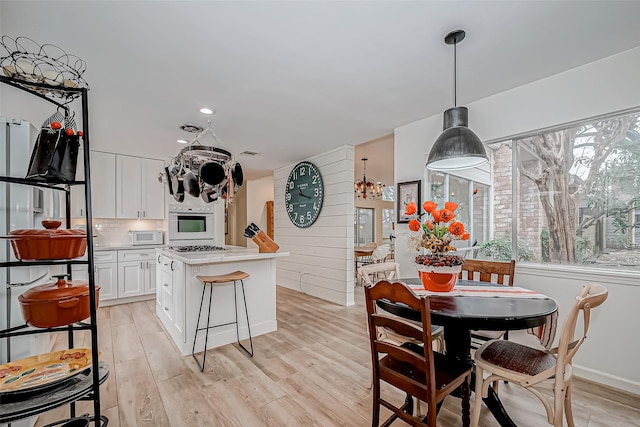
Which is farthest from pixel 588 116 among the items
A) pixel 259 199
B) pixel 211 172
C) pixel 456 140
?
pixel 259 199

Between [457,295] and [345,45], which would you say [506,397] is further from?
[345,45]

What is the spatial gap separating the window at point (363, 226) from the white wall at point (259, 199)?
3251 mm

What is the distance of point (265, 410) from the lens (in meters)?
2.01

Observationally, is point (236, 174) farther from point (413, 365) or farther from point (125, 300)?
point (125, 300)

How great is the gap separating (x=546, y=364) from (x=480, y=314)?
517 millimetres

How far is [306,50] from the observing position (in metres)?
2.13

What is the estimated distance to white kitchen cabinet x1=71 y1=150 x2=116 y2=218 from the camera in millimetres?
4660

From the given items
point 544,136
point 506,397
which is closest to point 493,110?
point 544,136

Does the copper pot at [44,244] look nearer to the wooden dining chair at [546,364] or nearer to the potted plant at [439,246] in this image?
the potted plant at [439,246]

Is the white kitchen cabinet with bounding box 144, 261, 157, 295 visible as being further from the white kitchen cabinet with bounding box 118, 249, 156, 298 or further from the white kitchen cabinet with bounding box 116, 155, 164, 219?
the white kitchen cabinet with bounding box 116, 155, 164, 219

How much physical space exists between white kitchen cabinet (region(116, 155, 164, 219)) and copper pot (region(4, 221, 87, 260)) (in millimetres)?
4181

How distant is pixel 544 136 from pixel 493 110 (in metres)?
0.52

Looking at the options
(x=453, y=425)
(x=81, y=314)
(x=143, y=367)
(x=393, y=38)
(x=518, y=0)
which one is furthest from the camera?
(x=143, y=367)

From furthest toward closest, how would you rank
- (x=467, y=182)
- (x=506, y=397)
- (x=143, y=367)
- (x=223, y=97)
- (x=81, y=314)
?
(x=467, y=182) → (x=223, y=97) → (x=143, y=367) → (x=506, y=397) → (x=81, y=314)
